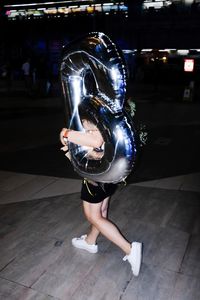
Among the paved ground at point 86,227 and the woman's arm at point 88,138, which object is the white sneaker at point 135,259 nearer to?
the paved ground at point 86,227

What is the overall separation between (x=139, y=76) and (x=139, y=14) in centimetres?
1128

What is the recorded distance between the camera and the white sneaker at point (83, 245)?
10.4 ft

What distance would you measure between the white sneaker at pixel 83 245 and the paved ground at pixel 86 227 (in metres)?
0.07

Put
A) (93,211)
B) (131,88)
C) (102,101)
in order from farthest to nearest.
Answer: (131,88) < (93,211) < (102,101)

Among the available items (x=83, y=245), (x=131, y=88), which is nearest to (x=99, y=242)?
(x=83, y=245)

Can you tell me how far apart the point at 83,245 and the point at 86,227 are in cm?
45

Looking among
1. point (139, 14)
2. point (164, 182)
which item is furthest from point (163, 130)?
point (139, 14)

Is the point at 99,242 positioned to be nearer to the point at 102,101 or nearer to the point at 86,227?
the point at 86,227

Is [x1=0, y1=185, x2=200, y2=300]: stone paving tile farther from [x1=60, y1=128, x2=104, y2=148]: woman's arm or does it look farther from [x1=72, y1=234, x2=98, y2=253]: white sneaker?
[x1=60, y1=128, x2=104, y2=148]: woman's arm

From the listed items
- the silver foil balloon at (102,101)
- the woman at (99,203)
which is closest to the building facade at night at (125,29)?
the silver foil balloon at (102,101)

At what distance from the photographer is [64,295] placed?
260 cm

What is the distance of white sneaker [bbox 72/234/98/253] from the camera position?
3.16 meters

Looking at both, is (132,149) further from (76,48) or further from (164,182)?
(164,182)

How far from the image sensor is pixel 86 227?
12.0ft
